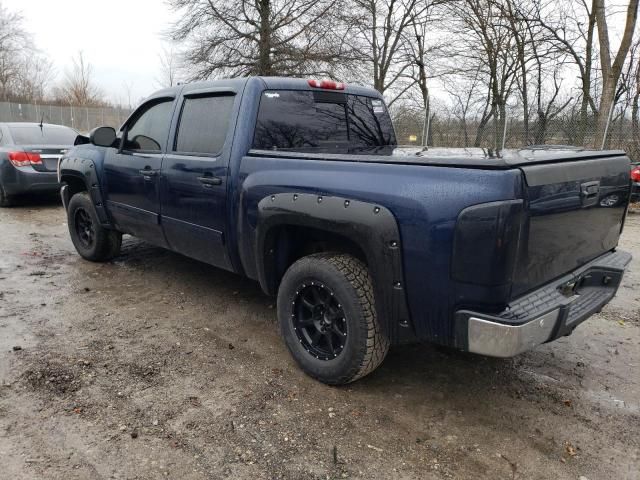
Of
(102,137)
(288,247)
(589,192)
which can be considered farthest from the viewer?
(102,137)

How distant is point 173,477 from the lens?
2213 millimetres

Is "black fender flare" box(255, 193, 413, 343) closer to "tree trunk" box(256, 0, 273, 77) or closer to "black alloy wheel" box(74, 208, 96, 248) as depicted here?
"black alloy wheel" box(74, 208, 96, 248)

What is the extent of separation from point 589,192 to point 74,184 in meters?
5.33

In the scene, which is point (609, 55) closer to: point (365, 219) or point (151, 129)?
point (151, 129)

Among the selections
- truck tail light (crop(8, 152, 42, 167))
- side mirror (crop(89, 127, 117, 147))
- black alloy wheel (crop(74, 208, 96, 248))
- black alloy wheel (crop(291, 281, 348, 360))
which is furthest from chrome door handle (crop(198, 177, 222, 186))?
truck tail light (crop(8, 152, 42, 167))

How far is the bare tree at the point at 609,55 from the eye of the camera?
12445 mm

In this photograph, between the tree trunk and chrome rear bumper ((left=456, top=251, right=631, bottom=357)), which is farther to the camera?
the tree trunk

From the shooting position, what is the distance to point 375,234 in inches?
97.5

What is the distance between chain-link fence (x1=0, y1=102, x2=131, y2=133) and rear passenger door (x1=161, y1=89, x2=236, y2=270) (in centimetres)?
3899

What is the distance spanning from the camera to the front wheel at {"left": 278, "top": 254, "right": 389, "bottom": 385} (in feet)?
8.86

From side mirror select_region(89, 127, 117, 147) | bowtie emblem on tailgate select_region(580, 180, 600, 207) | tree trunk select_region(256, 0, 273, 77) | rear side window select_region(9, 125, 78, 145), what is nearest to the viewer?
bowtie emblem on tailgate select_region(580, 180, 600, 207)

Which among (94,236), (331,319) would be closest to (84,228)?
(94,236)

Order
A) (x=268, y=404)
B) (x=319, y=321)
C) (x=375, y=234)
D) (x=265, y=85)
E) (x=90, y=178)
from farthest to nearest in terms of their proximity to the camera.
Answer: (x=90, y=178) → (x=265, y=85) → (x=319, y=321) → (x=268, y=404) → (x=375, y=234)

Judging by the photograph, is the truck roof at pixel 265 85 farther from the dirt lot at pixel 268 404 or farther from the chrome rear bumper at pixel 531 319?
the chrome rear bumper at pixel 531 319
